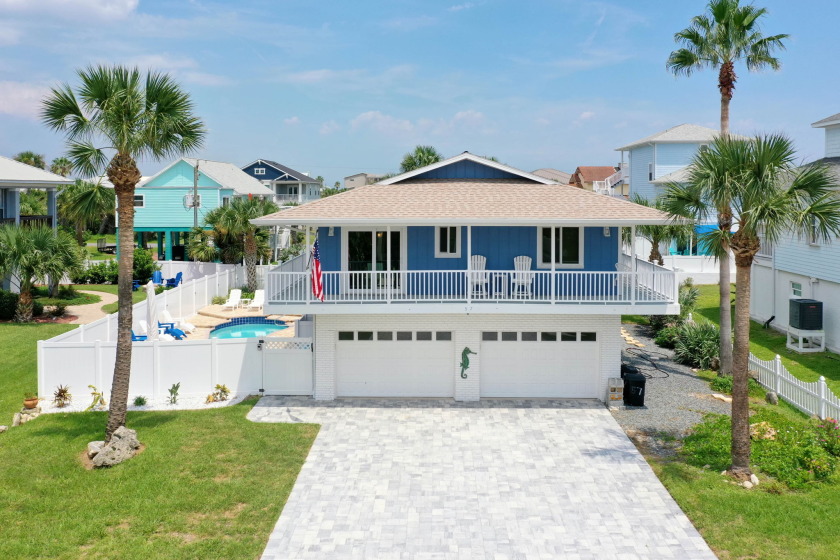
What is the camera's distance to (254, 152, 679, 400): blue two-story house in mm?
18938

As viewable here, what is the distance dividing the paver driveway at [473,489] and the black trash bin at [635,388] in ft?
2.67

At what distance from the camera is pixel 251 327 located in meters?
30.2

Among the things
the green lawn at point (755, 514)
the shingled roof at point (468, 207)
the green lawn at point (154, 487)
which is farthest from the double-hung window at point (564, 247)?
the green lawn at point (154, 487)

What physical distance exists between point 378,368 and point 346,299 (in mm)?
2324

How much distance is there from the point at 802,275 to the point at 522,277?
45.1 feet

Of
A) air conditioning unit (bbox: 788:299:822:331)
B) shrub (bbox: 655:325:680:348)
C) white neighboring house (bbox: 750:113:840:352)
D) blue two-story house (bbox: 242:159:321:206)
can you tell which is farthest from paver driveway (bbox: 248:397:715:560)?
blue two-story house (bbox: 242:159:321:206)

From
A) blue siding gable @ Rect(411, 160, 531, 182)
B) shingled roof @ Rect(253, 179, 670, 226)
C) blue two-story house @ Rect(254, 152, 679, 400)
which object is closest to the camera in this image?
shingled roof @ Rect(253, 179, 670, 226)

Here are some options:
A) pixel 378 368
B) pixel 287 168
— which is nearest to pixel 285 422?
pixel 378 368

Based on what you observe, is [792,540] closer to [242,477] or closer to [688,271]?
[242,477]

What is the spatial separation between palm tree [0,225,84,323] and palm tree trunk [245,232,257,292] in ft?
30.4

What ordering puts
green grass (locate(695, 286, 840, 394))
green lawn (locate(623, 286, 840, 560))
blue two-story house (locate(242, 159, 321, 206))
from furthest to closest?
blue two-story house (locate(242, 159, 321, 206)), green grass (locate(695, 286, 840, 394)), green lawn (locate(623, 286, 840, 560))

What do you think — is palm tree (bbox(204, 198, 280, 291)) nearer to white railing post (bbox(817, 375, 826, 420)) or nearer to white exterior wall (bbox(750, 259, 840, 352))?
white exterior wall (bbox(750, 259, 840, 352))

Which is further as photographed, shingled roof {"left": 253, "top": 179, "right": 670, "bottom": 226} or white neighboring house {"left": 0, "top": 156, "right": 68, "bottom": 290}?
white neighboring house {"left": 0, "top": 156, "right": 68, "bottom": 290}

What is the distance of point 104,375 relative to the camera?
762 inches
